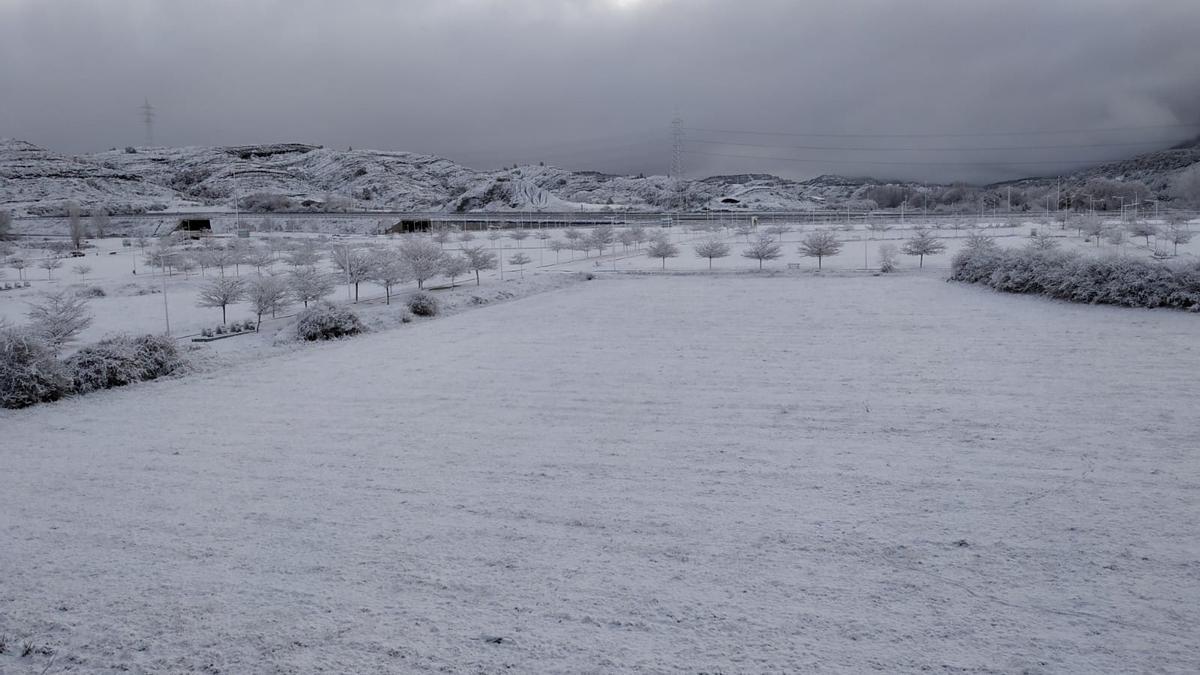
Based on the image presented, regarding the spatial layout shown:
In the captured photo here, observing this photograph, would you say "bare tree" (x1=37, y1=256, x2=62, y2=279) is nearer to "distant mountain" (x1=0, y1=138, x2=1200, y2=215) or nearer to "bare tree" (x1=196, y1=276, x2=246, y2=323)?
"bare tree" (x1=196, y1=276, x2=246, y2=323)

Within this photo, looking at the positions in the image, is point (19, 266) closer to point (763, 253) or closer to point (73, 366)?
point (73, 366)

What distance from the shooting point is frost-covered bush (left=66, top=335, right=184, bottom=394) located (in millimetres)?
11172

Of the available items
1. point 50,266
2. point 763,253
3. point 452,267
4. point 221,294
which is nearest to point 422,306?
point 221,294

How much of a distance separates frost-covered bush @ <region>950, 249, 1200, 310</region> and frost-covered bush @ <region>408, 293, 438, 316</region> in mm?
14974

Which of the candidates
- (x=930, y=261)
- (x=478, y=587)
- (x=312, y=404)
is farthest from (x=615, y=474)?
(x=930, y=261)

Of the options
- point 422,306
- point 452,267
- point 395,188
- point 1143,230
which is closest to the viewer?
point 422,306

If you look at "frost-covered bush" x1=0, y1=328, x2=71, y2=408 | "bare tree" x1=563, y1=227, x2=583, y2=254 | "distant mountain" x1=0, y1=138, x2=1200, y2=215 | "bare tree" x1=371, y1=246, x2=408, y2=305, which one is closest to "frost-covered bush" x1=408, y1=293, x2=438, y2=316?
"bare tree" x1=371, y1=246, x2=408, y2=305

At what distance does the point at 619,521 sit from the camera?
5738 millimetres

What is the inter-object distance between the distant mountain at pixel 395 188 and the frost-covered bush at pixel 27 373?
93.4 meters

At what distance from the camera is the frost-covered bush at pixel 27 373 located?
10.1 meters

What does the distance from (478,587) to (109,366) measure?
9.24 meters

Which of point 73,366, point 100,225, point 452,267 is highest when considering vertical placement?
point 100,225

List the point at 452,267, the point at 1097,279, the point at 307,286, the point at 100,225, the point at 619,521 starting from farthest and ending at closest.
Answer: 1. the point at 100,225
2. the point at 452,267
3. the point at 307,286
4. the point at 1097,279
5. the point at 619,521

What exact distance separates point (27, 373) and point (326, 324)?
6.13m
